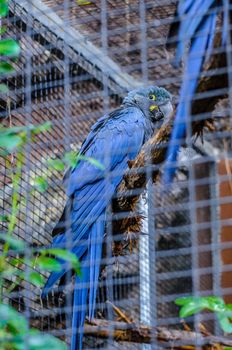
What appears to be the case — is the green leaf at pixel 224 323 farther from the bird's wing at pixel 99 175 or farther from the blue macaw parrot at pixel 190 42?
the blue macaw parrot at pixel 190 42

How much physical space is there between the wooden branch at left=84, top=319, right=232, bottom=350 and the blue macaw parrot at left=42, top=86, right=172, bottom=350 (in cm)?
20

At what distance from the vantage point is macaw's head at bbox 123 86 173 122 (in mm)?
2102

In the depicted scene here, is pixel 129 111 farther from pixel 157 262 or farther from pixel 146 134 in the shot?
pixel 157 262

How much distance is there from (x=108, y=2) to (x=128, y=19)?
138 millimetres

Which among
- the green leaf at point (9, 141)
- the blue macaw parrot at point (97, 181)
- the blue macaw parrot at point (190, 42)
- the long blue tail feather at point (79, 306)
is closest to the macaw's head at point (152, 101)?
the blue macaw parrot at point (97, 181)

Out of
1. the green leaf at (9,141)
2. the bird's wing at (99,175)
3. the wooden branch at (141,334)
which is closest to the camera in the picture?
the green leaf at (9,141)

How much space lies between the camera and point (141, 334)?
182 cm

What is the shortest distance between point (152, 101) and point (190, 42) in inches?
36.2

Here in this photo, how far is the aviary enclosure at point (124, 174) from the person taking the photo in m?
1.54

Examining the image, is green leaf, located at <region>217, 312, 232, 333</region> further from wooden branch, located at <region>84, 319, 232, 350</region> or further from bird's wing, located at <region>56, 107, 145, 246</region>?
bird's wing, located at <region>56, 107, 145, 246</region>

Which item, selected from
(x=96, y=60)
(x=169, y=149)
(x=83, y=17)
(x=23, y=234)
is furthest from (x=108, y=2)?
(x=169, y=149)

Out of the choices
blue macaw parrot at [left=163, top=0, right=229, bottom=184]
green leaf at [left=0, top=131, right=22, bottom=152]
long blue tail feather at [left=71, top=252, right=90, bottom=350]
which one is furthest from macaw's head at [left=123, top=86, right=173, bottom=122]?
green leaf at [left=0, top=131, right=22, bottom=152]

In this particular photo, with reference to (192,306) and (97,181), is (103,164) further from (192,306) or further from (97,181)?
(192,306)

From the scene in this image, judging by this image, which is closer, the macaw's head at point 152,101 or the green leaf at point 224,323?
the green leaf at point 224,323
